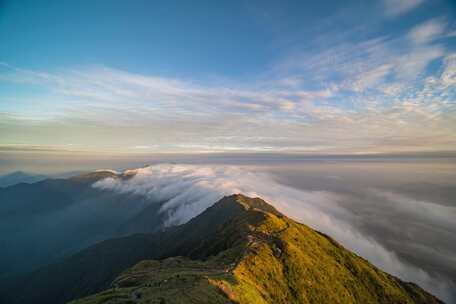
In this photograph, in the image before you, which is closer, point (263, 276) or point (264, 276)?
point (263, 276)

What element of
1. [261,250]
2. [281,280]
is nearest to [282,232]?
[261,250]

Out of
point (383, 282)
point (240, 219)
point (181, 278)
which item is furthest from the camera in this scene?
point (240, 219)

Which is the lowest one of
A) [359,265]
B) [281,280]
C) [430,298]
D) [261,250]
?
[430,298]

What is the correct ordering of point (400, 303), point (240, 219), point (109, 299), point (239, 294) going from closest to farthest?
1. point (109, 299)
2. point (239, 294)
3. point (400, 303)
4. point (240, 219)

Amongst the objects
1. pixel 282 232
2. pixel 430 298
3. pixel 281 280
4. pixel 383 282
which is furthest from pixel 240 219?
pixel 430 298

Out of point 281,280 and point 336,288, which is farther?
point 336,288

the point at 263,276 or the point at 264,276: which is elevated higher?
the point at 263,276

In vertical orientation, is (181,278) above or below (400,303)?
above

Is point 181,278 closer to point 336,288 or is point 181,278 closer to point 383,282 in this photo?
point 336,288
